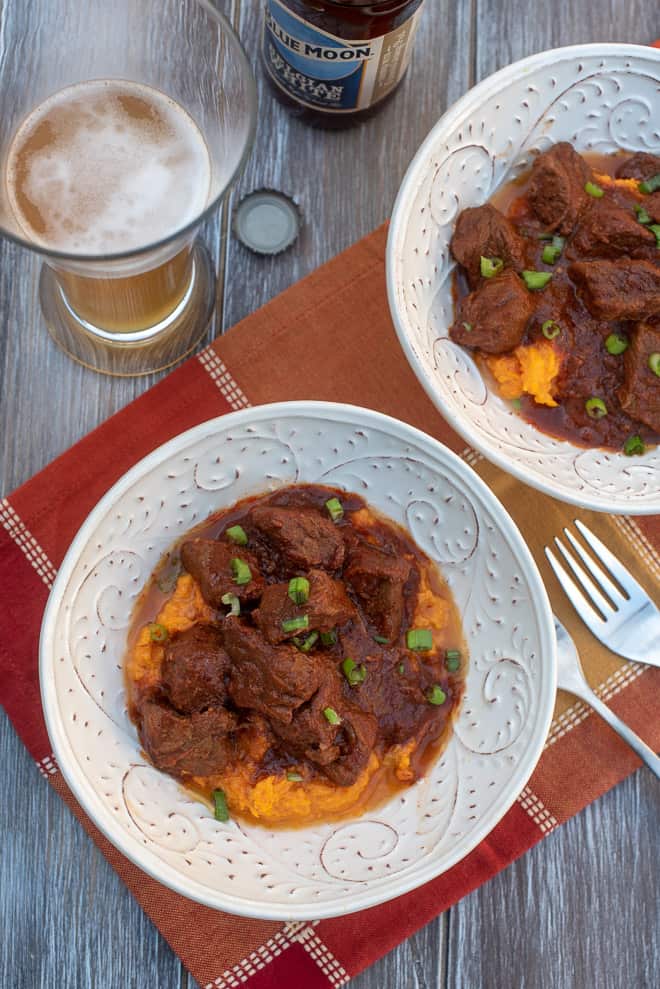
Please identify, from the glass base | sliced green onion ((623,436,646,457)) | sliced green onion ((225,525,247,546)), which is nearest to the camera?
sliced green onion ((225,525,247,546))

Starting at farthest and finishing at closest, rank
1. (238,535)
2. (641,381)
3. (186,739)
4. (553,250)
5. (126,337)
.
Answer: (126,337) < (553,250) < (641,381) < (238,535) < (186,739)

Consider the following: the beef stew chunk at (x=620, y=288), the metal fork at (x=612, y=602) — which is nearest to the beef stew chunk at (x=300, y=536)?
the metal fork at (x=612, y=602)

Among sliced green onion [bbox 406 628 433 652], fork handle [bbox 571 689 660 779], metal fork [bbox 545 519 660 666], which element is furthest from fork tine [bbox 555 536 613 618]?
sliced green onion [bbox 406 628 433 652]

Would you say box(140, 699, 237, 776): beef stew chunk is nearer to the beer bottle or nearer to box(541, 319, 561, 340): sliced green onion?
box(541, 319, 561, 340): sliced green onion

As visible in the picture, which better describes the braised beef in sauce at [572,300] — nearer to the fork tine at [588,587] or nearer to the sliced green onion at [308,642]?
the fork tine at [588,587]

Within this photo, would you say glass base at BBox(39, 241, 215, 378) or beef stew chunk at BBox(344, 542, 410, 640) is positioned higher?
glass base at BBox(39, 241, 215, 378)

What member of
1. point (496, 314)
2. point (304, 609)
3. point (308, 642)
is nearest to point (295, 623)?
point (304, 609)

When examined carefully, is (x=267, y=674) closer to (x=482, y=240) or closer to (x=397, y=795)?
(x=397, y=795)
